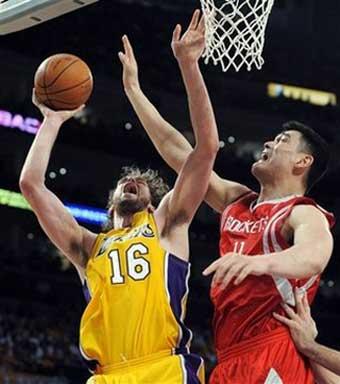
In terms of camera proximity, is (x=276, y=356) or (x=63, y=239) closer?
(x=276, y=356)

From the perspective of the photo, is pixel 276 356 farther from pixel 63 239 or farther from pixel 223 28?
pixel 223 28

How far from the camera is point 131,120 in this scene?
19312mm

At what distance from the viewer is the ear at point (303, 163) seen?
14.4 ft

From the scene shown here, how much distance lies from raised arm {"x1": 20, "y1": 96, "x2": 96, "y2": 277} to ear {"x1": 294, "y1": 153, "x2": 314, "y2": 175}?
0.94 metres

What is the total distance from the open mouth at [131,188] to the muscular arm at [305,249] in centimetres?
72

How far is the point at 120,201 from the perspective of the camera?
434cm

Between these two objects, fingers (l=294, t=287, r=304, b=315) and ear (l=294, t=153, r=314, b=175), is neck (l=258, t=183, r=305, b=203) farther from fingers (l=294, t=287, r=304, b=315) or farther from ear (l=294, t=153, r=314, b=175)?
fingers (l=294, t=287, r=304, b=315)

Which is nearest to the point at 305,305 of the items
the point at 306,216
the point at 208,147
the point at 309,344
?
the point at 309,344

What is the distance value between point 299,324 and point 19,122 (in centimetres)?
1501

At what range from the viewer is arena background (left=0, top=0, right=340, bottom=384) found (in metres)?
17.9

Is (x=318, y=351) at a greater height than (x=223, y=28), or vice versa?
(x=223, y=28)

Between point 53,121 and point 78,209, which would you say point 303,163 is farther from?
point 78,209

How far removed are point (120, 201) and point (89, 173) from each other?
15.8 metres

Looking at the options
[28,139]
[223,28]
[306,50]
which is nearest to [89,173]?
[28,139]
